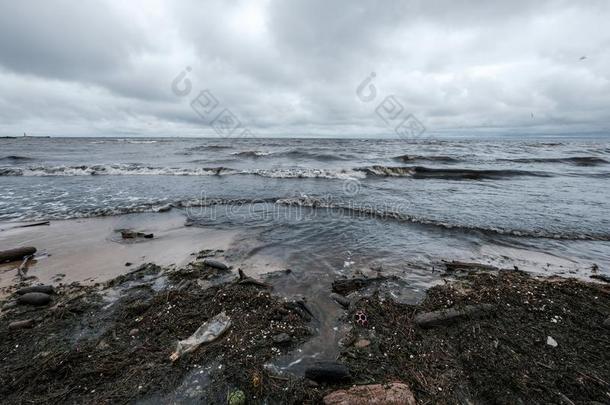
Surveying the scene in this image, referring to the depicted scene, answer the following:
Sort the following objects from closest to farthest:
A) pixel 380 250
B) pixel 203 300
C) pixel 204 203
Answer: pixel 203 300, pixel 380 250, pixel 204 203

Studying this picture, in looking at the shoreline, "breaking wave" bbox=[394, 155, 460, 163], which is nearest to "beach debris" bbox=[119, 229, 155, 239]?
the shoreline

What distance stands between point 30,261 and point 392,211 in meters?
10.4

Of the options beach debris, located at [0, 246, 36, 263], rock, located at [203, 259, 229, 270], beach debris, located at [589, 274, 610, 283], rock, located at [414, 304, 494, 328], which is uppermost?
beach debris, located at [0, 246, 36, 263]

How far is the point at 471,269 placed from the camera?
5.98 meters

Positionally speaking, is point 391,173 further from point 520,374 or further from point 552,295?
point 520,374

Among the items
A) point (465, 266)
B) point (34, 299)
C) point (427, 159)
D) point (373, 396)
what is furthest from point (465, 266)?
point (427, 159)

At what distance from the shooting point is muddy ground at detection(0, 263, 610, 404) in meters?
3.00

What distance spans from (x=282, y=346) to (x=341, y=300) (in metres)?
1.40

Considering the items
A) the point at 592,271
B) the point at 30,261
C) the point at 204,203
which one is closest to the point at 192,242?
the point at 30,261

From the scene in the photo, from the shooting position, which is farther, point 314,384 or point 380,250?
point 380,250

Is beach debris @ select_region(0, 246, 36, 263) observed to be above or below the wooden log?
above

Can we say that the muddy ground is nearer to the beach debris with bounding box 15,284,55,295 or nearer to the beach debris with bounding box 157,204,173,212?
the beach debris with bounding box 15,284,55,295

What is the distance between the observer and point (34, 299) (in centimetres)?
457

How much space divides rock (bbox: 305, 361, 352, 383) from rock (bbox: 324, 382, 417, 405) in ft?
0.56
